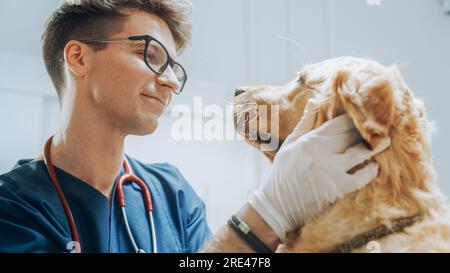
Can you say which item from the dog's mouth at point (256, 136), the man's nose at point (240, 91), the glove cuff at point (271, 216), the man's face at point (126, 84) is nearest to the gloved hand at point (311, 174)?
the glove cuff at point (271, 216)

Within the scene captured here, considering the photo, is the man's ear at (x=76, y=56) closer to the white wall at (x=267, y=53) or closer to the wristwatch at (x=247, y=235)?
the white wall at (x=267, y=53)

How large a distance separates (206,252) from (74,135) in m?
0.44

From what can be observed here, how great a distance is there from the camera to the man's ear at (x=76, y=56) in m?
1.01

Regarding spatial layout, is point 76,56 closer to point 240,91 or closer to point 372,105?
point 240,91

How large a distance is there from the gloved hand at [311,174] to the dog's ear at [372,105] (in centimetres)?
4

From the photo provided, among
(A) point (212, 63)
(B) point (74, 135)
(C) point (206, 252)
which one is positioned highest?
(A) point (212, 63)

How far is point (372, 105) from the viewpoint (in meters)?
0.81

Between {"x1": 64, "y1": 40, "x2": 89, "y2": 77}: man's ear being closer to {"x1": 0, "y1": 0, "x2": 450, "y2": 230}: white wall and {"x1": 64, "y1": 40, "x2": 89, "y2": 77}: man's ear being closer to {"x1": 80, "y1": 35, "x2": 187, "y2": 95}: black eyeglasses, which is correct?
{"x1": 80, "y1": 35, "x2": 187, "y2": 95}: black eyeglasses

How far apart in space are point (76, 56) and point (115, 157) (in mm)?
276
